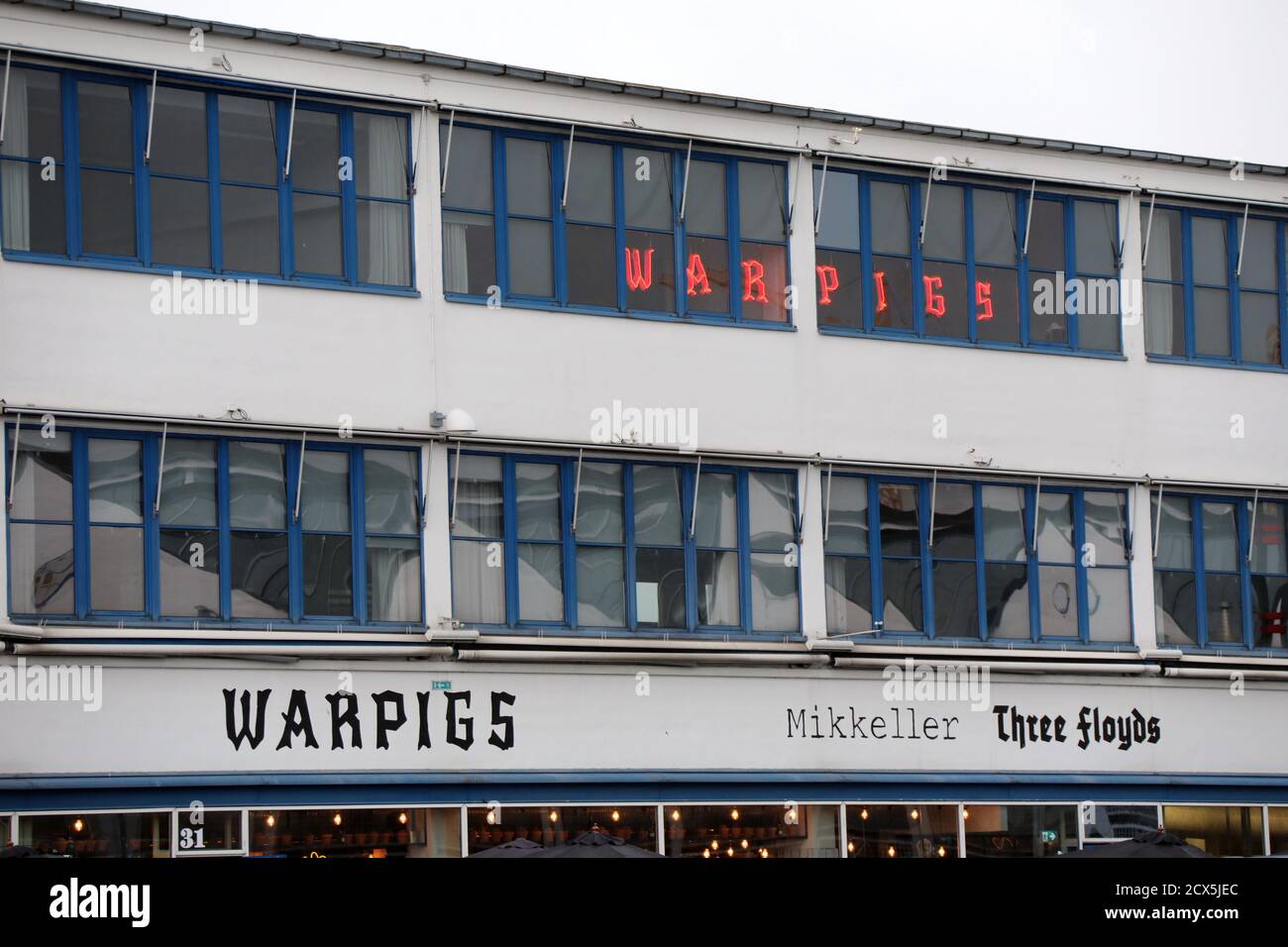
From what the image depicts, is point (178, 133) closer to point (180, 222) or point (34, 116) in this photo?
point (180, 222)

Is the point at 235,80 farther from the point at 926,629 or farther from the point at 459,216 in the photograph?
the point at 926,629

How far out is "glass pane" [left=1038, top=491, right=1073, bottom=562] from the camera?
28.6 m

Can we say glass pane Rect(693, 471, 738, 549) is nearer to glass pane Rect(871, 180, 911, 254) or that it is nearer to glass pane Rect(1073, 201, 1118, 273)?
glass pane Rect(871, 180, 911, 254)

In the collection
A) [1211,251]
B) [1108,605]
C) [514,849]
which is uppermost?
[1211,251]

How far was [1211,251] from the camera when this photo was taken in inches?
1197

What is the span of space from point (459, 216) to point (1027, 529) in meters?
9.43

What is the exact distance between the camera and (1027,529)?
28.5 m

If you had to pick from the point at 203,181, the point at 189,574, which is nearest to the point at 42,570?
the point at 189,574

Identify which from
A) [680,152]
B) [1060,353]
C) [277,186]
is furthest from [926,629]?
[277,186]

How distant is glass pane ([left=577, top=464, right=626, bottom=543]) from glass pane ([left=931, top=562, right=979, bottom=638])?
4.85 m

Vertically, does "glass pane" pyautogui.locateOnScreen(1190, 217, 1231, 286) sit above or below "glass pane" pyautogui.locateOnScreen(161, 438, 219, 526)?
above

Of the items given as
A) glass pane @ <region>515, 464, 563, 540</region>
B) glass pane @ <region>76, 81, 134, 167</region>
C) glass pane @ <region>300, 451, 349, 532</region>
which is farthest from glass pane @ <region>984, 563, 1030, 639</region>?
glass pane @ <region>76, 81, 134, 167</region>

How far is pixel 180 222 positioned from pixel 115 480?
3.28 metres

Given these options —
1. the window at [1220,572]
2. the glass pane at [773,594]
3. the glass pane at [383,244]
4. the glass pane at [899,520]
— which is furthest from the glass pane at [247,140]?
the window at [1220,572]
